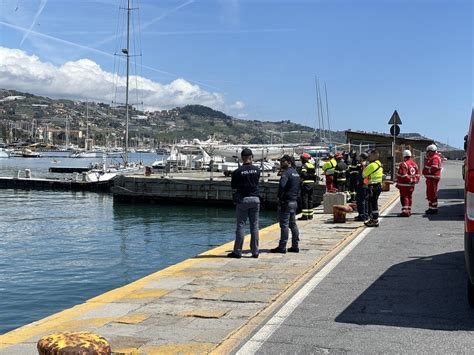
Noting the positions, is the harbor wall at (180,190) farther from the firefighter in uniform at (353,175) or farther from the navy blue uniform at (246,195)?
the navy blue uniform at (246,195)

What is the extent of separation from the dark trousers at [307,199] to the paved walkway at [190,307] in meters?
4.98

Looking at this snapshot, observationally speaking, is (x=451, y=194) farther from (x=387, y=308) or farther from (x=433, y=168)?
(x=387, y=308)

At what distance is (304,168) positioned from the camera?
16.5 meters

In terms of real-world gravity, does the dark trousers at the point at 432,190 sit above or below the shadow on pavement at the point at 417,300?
above

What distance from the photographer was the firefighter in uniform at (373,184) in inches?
598

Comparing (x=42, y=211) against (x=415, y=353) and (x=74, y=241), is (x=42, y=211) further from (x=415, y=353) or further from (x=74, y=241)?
(x=415, y=353)

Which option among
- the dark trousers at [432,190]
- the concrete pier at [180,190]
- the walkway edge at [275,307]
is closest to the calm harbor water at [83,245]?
the concrete pier at [180,190]

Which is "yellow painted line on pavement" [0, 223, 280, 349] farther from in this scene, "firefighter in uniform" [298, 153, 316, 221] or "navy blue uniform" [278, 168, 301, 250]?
"firefighter in uniform" [298, 153, 316, 221]

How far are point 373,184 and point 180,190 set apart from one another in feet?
71.0

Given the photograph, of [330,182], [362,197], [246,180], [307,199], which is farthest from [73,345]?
[330,182]

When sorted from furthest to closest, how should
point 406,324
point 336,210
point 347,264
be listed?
point 336,210 < point 347,264 < point 406,324

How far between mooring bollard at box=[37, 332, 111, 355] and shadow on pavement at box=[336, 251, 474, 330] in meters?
3.30

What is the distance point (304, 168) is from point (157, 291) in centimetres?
869

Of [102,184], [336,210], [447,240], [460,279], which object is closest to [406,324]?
[460,279]
